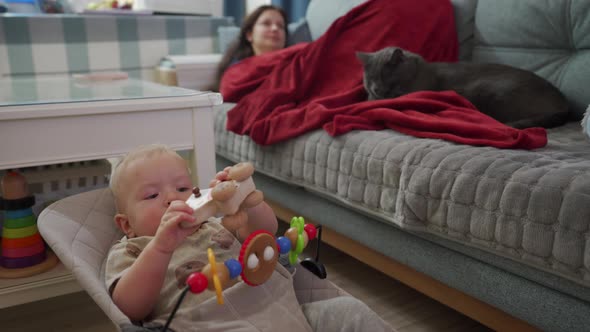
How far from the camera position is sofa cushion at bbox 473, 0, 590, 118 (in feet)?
4.80

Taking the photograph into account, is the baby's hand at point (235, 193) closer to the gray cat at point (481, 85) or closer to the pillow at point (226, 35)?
the gray cat at point (481, 85)

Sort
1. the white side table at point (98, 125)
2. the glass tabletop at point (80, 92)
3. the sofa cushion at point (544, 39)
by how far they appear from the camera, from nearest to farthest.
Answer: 1. the white side table at point (98, 125)
2. the glass tabletop at point (80, 92)
3. the sofa cushion at point (544, 39)

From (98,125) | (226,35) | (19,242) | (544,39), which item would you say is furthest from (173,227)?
(226,35)

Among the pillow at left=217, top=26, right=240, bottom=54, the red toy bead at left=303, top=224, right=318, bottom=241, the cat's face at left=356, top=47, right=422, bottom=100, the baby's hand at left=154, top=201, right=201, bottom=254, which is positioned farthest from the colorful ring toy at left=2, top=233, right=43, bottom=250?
the pillow at left=217, top=26, right=240, bottom=54

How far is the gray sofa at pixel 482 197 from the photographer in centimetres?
87

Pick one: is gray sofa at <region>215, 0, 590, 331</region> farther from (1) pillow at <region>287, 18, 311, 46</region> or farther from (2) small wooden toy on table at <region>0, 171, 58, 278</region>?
(1) pillow at <region>287, 18, 311, 46</region>

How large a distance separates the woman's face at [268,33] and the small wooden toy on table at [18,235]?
1.30 metres

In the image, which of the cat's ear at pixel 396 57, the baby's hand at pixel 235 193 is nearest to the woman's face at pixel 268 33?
the cat's ear at pixel 396 57

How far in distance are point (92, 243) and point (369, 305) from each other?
2.36ft

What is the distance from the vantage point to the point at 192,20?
2.71m

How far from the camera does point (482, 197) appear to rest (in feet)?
3.13

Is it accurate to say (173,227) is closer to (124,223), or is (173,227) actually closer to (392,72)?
(124,223)

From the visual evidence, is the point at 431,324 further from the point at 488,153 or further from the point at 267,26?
the point at 267,26

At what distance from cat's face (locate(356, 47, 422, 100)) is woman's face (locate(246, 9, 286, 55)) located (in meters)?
0.75
